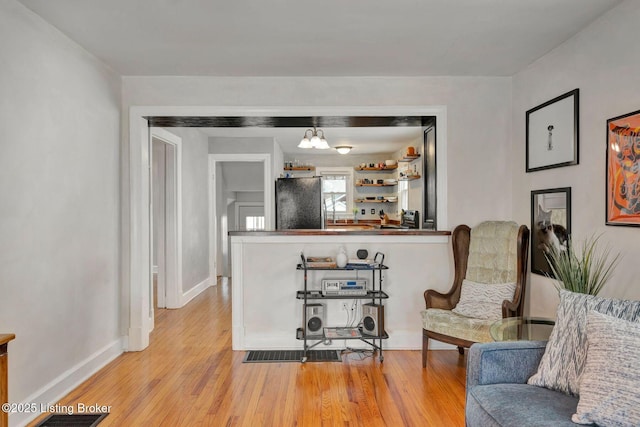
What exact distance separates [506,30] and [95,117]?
3.13 metres

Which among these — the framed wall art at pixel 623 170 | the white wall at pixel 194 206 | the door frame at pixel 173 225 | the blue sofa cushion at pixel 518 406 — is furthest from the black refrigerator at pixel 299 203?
the blue sofa cushion at pixel 518 406

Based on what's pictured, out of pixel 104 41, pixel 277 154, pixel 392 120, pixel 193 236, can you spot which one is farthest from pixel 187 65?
pixel 277 154

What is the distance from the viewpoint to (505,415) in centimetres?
161

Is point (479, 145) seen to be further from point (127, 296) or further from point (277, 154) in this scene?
point (277, 154)

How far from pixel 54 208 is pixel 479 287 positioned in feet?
10.5

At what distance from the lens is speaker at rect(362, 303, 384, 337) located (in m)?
3.47

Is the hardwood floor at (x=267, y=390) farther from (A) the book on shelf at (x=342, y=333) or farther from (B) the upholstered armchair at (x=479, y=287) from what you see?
(B) the upholstered armchair at (x=479, y=287)

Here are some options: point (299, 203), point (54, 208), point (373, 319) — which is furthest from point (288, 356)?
point (299, 203)

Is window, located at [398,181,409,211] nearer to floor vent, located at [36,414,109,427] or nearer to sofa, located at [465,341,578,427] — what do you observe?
sofa, located at [465,341,578,427]

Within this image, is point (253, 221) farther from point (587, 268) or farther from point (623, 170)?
point (623, 170)

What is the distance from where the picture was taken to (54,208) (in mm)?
2738

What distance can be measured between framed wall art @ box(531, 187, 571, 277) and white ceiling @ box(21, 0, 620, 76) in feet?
3.68

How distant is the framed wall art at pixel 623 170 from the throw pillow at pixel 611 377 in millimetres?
1024

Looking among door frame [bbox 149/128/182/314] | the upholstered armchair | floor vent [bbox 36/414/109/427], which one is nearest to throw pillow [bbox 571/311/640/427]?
the upholstered armchair
